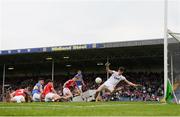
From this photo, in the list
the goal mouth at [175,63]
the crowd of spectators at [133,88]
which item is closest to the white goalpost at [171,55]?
the goal mouth at [175,63]

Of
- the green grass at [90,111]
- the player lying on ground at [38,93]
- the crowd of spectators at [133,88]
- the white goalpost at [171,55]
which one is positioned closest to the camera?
the green grass at [90,111]

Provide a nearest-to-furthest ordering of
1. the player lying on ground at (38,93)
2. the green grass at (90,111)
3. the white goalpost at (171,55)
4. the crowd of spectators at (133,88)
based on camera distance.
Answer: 1. the green grass at (90,111)
2. the white goalpost at (171,55)
3. the player lying on ground at (38,93)
4. the crowd of spectators at (133,88)

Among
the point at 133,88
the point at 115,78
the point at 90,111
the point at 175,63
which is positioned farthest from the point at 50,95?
the point at 133,88

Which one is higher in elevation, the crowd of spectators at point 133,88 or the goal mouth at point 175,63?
the goal mouth at point 175,63

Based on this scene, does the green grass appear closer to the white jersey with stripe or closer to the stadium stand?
the white jersey with stripe

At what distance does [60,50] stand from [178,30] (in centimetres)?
2156

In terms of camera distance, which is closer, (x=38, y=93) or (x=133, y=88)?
(x=38, y=93)

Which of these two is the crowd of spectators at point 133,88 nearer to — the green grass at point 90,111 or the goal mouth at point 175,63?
the goal mouth at point 175,63

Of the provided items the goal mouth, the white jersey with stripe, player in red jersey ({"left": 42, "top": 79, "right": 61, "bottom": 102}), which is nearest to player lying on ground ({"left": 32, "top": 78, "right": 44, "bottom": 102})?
player in red jersey ({"left": 42, "top": 79, "right": 61, "bottom": 102})

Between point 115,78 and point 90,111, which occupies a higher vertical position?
point 115,78

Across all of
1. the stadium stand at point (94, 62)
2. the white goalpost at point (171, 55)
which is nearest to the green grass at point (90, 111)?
the white goalpost at point (171, 55)

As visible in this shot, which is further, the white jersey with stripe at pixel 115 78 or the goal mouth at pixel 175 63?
the white jersey with stripe at pixel 115 78

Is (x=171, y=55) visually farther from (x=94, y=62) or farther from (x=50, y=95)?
(x=94, y=62)

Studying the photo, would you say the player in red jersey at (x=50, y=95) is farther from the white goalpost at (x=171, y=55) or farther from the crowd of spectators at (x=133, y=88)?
the crowd of spectators at (x=133, y=88)
